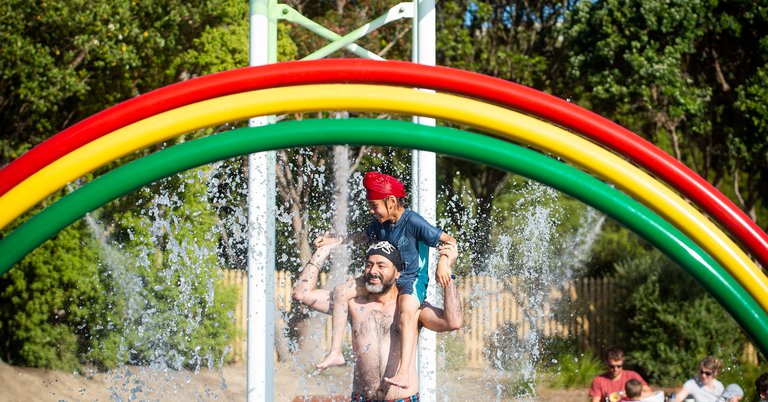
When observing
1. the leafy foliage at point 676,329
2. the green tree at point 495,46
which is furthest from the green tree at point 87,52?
the leafy foliage at point 676,329

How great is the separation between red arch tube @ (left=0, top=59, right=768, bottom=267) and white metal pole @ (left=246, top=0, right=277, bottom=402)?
1929mm

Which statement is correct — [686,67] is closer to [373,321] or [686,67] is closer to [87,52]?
[87,52]

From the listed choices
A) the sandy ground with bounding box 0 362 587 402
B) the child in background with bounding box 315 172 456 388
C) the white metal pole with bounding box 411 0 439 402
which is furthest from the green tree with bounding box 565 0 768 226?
the child in background with bounding box 315 172 456 388

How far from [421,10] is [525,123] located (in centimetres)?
263

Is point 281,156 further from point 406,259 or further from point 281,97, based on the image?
point 281,97

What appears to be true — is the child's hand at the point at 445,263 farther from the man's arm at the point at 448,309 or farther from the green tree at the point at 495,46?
the green tree at the point at 495,46

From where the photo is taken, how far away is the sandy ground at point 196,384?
10.7m

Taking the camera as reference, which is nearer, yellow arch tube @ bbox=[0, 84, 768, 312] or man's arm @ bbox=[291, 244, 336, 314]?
yellow arch tube @ bbox=[0, 84, 768, 312]

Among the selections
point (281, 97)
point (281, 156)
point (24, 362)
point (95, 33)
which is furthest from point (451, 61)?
point (281, 97)

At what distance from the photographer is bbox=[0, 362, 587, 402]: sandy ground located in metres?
10.7

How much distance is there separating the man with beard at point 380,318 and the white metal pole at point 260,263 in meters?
0.94

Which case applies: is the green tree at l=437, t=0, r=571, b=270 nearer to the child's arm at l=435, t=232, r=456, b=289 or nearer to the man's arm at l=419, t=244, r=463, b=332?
the man's arm at l=419, t=244, r=463, b=332

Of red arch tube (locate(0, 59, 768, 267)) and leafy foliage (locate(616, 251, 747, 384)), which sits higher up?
red arch tube (locate(0, 59, 768, 267))

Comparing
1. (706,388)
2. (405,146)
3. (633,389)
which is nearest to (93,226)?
(633,389)
